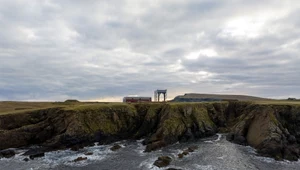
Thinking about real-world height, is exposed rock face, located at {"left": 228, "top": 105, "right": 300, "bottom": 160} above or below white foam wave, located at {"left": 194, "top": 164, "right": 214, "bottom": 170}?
above

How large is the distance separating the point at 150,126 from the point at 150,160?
29.8 metres

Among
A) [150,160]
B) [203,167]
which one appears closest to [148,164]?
[150,160]

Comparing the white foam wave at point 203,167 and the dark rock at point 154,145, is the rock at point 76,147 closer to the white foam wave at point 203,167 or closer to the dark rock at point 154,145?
the dark rock at point 154,145

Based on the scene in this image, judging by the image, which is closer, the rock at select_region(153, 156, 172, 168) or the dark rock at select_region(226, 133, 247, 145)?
the rock at select_region(153, 156, 172, 168)

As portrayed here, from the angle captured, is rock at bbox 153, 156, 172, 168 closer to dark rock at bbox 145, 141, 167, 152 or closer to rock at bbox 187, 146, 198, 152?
dark rock at bbox 145, 141, 167, 152

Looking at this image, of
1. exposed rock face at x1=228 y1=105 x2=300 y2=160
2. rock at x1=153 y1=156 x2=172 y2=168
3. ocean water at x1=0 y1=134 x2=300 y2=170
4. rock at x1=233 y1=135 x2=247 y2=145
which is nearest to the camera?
rock at x1=153 y1=156 x2=172 y2=168

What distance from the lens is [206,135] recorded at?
84.4 meters

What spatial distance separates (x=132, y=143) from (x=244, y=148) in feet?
107

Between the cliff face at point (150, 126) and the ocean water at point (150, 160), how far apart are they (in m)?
4.52

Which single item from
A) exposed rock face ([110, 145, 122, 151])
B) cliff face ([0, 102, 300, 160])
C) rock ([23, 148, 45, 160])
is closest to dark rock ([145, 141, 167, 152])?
cliff face ([0, 102, 300, 160])

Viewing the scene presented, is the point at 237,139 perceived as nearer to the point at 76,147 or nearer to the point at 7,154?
the point at 76,147

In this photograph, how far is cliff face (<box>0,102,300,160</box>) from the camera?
68.4 metres

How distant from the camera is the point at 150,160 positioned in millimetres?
56844

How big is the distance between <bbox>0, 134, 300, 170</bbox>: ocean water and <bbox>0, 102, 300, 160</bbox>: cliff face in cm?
452
